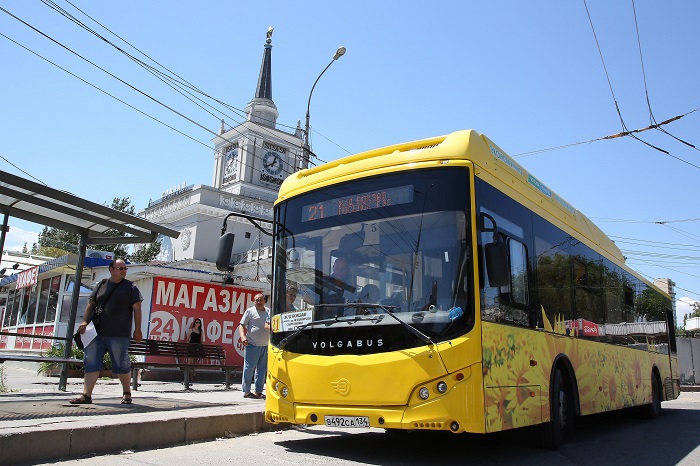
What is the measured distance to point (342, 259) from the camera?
6379 millimetres

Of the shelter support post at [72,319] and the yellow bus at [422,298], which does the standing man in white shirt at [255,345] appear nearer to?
the shelter support post at [72,319]

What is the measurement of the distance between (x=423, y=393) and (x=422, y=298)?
0.89 m

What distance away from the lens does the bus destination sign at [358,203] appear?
20.6ft

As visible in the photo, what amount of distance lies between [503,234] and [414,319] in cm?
156

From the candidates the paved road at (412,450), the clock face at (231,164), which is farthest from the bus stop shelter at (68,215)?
the clock face at (231,164)

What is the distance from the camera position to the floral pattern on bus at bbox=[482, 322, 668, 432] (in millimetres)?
5816

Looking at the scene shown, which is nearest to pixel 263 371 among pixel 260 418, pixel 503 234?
pixel 260 418

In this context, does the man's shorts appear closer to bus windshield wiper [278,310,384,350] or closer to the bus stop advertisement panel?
bus windshield wiper [278,310,384,350]

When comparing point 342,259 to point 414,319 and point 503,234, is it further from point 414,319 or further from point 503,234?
point 503,234

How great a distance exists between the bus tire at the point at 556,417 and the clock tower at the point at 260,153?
194 ft

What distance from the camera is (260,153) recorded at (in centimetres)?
7031

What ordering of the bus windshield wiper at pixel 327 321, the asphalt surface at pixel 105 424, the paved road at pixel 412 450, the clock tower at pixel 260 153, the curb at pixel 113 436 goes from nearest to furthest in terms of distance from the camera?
the curb at pixel 113 436
the asphalt surface at pixel 105 424
the bus windshield wiper at pixel 327 321
the paved road at pixel 412 450
the clock tower at pixel 260 153

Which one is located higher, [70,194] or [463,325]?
[70,194]

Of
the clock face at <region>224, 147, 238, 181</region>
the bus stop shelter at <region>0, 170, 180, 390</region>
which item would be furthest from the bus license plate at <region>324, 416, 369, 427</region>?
the clock face at <region>224, 147, 238, 181</region>
